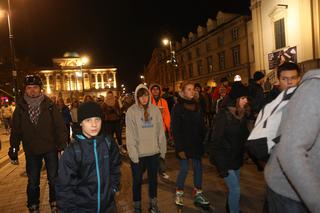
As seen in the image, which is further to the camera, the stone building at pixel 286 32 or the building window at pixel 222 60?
the building window at pixel 222 60

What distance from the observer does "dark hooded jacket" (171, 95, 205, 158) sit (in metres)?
5.14

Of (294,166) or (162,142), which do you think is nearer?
(294,166)

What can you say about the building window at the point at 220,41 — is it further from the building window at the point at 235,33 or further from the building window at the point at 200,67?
the building window at the point at 200,67

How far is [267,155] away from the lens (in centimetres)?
193

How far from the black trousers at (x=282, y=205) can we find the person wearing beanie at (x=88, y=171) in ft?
5.49

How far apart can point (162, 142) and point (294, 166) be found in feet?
11.7

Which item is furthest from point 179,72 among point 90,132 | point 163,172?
point 90,132

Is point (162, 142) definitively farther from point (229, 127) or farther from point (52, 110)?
point (52, 110)

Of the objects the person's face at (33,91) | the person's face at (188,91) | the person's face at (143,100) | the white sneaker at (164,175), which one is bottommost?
the white sneaker at (164,175)

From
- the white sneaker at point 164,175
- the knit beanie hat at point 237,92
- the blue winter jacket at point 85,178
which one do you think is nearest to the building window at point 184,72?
the white sneaker at point 164,175

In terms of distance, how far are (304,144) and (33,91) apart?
183 inches

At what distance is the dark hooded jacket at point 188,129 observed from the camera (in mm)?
5141

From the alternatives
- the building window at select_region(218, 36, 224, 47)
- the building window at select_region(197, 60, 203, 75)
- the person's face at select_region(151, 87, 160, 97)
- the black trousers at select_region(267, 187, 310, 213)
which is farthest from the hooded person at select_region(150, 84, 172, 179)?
the building window at select_region(197, 60, 203, 75)

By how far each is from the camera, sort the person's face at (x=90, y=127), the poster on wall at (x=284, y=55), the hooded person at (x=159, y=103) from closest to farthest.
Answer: the person's face at (x=90, y=127) → the hooded person at (x=159, y=103) → the poster on wall at (x=284, y=55)
